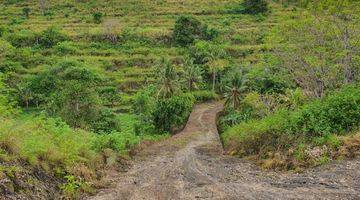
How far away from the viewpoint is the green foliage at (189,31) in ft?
276

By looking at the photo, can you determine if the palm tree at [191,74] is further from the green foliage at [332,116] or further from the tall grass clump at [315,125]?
the green foliage at [332,116]

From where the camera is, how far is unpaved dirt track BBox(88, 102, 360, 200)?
17.5 m

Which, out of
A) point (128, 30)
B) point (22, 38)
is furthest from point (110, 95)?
point (22, 38)

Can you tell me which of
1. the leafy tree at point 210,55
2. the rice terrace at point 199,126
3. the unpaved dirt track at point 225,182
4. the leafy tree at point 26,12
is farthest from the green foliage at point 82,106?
the leafy tree at point 26,12

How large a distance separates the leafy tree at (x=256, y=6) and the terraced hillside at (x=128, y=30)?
210 cm

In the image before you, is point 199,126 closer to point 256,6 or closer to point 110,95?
point 110,95

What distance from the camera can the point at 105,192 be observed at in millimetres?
19000

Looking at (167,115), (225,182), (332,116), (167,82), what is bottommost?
(167,115)

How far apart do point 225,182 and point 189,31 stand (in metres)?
66.3

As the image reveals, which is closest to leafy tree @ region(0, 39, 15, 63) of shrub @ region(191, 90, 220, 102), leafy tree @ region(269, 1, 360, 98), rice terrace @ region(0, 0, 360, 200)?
rice terrace @ region(0, 0, 360, 200)

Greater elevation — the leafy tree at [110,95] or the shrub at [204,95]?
the leafy tree at [110,95]

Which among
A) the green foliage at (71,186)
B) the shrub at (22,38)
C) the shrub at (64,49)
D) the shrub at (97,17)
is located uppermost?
the green foliage at (71,186)

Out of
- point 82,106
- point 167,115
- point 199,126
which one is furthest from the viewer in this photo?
point 199,126

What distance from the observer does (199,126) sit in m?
53.1
